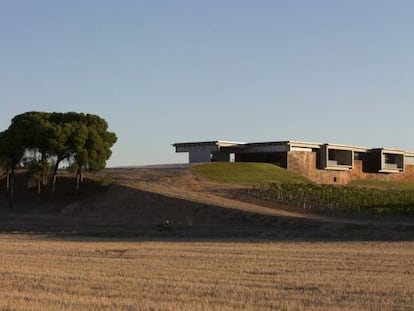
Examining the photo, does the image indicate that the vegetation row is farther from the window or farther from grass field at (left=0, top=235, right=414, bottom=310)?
the window

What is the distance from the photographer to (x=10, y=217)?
58.1 meters

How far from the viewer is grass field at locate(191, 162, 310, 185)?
79875 millimetres

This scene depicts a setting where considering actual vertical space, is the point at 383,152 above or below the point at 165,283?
above

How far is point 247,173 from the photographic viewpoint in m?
84.4

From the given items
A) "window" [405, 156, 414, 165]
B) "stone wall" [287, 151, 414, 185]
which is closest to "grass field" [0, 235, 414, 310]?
"stone wall" [287, 151, 414, 185]

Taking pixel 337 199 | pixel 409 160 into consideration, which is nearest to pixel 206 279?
pixel 337 199

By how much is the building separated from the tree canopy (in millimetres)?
35752

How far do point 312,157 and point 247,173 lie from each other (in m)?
16.0

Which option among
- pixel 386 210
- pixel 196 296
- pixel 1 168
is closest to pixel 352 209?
pixel 386 210

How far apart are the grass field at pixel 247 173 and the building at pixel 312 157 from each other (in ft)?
20.1

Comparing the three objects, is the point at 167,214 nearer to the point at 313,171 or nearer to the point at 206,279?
the point at 206,279

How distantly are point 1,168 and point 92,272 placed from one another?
50.0 m

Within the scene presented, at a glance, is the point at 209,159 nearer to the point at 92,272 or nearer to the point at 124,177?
the point at 124,177

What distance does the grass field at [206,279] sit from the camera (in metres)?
14.6
